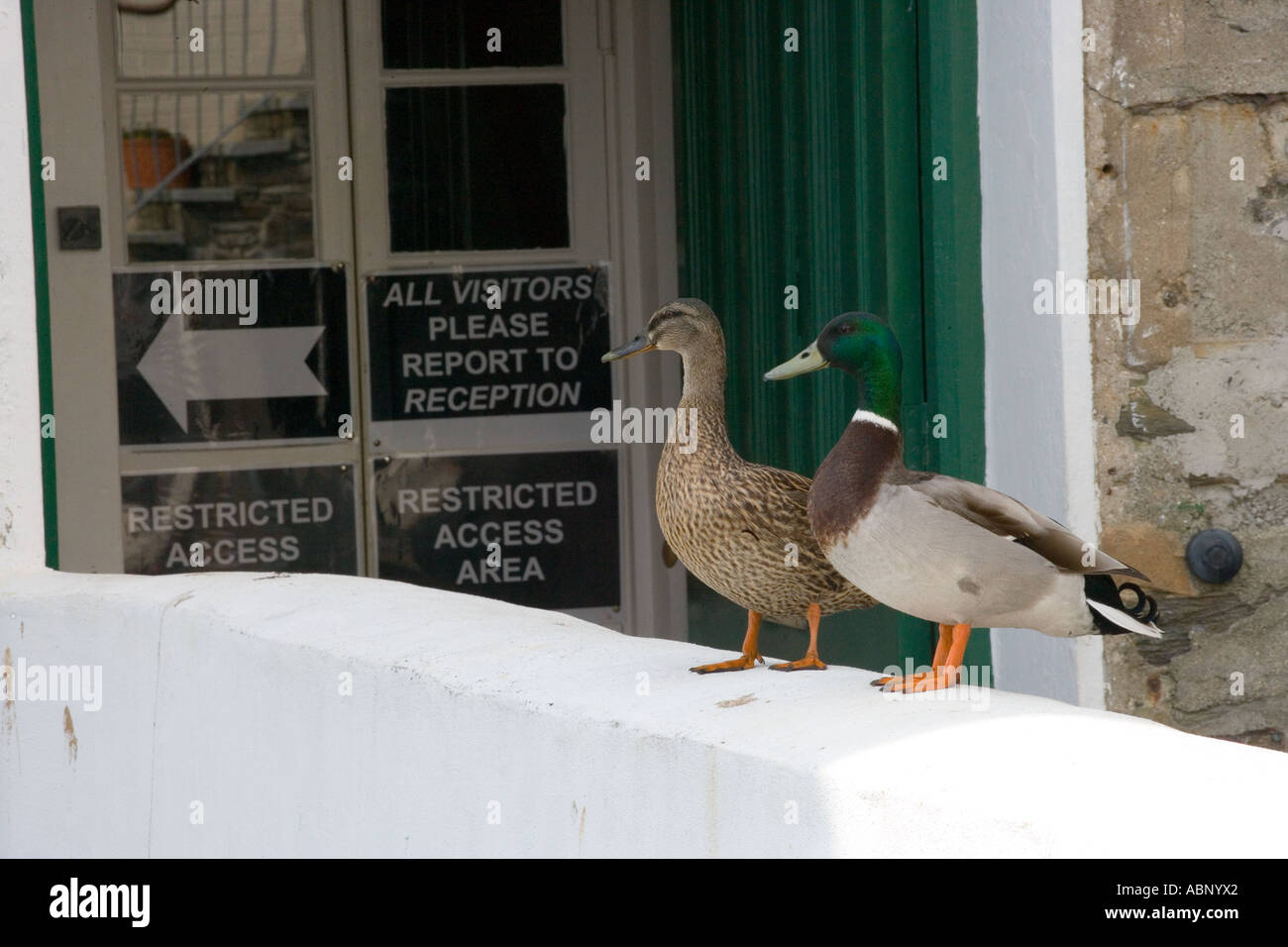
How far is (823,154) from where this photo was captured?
459cm

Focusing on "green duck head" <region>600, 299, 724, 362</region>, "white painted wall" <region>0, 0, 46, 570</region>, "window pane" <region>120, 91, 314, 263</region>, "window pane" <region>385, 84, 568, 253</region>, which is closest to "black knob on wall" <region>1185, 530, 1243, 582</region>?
"green duck head" <region>600, 299, 724, 362</region>

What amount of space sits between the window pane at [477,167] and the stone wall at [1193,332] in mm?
2981

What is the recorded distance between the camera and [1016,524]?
2.51m

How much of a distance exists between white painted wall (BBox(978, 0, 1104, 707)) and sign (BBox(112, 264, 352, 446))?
10.1 feet

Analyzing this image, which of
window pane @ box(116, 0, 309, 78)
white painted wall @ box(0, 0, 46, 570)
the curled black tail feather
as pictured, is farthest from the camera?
window pane @ box(116, 0, 309, 78)

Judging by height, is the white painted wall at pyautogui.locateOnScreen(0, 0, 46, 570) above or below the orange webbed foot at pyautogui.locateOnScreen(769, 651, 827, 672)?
above

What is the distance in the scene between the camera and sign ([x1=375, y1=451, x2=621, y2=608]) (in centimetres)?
636

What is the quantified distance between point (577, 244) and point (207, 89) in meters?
1.49

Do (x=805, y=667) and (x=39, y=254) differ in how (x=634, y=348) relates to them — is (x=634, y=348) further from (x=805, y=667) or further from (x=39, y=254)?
(x=39, y=254)

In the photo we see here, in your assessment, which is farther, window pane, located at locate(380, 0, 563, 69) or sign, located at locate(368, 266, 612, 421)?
sign, located at locate(368, 266, 612, 421)

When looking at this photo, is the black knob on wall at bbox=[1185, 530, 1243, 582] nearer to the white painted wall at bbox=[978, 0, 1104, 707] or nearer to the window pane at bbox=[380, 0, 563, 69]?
the white painted wall at bbox=[978, 0, 1104, 707]

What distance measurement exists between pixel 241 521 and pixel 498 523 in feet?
3.21

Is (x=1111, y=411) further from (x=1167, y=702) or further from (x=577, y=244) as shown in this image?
(x=577, y=244)

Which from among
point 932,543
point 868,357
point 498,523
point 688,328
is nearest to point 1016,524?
point 932,543
